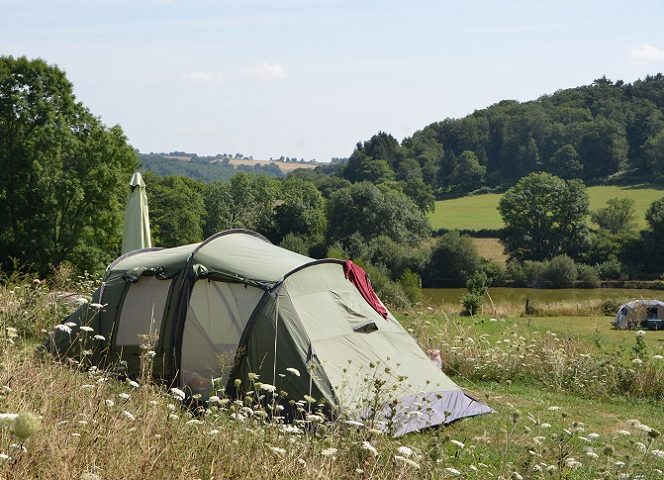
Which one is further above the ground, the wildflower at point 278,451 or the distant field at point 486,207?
the wildflower at point 278,451

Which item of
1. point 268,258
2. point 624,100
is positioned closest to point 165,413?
point 268,258

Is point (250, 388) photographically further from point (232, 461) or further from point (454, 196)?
point (454, 196)

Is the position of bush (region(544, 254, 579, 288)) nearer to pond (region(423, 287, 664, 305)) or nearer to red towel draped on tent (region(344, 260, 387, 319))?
pond (region(423, 287, 664, 305))

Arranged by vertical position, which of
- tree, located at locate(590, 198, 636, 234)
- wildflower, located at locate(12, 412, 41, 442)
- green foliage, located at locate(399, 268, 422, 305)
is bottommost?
green foliage, located at locate(399, 268, 422, 305)

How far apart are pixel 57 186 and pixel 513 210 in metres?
51.1

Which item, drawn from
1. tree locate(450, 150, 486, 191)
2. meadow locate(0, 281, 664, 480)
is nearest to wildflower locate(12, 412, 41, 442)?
meadow locate(0, 281, 664, 480)

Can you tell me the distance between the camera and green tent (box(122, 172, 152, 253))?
44.8 feet

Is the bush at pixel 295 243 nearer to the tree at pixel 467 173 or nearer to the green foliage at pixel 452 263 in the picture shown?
the green foliage at pixel 452 263

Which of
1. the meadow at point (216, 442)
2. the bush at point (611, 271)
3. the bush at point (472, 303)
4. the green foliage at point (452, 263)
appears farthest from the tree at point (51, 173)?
the bush at point (611, 271)

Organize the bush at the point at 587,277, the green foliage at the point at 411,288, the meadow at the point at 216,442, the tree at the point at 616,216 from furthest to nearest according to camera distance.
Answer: the tree at the point at 616,216 → the bush at the point at 587,277 → the green foliage at the point at 411,288 → the meadow at the point at 216,442

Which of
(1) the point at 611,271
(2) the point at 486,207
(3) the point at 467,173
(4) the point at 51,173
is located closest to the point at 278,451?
(4) the point at 51,173

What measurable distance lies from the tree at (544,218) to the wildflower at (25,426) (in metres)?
69.4

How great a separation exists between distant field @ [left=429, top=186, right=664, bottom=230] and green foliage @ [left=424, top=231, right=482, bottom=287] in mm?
14825

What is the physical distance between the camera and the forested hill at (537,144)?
105 metres
